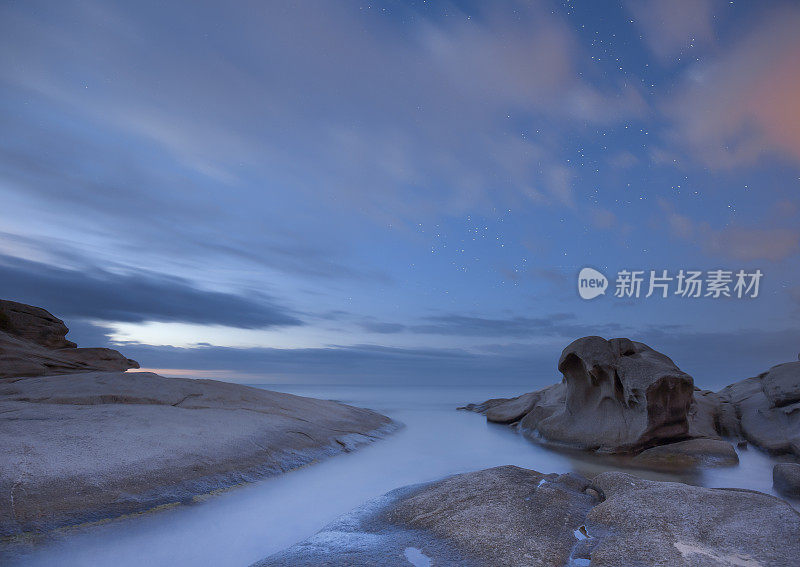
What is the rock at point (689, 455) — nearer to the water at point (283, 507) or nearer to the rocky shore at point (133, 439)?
the water at point (283, 507)

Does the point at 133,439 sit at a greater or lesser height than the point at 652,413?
lesser

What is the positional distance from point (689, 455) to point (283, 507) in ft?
31.9

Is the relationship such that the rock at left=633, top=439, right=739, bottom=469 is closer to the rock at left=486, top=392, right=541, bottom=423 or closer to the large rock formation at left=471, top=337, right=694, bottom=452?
the large rock formation at left=471, top=337, right=694, bottom=452

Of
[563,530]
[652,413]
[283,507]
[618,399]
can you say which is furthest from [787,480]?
[283,507]

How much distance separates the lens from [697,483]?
28.9ft

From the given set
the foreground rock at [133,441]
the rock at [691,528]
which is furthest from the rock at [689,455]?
the foreground rock at [133,441]

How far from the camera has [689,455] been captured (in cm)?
1083

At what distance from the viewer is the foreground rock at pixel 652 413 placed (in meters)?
11.4

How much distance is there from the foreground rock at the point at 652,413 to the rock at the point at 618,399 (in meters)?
0.03

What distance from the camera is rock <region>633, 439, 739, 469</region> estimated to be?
34.6 ft

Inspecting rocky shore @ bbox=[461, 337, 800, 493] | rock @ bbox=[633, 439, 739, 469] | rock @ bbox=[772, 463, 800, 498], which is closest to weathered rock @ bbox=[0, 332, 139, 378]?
rocky shore @ bbox=[461, 337, 800, 493]

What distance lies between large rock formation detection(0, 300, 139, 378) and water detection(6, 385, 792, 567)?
12320 mm

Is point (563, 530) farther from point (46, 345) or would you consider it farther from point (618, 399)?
point (46, 345)

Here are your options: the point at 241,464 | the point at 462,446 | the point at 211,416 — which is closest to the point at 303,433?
the point at 211,416
